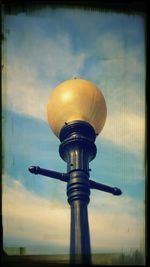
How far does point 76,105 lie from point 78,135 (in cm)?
69

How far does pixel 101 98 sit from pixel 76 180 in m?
1.62

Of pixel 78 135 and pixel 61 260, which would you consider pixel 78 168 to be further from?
pixel 61 260

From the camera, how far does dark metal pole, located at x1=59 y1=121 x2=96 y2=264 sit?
11820mm

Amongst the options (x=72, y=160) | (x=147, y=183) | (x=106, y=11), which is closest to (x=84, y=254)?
(x=147, y=183)

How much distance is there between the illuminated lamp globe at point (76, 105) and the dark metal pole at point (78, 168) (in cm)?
16

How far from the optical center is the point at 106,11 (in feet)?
36.3

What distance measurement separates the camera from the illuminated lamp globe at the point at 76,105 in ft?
39.6

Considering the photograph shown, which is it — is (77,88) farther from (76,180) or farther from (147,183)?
(147,183)

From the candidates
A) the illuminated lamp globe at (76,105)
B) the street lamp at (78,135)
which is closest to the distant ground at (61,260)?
the street lamp at (78,135)

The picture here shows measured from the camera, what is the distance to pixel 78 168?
42.4ft

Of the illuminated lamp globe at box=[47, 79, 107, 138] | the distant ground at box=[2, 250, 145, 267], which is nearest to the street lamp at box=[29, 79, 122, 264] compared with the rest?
the illuminated lamp globe at box=[47, 79, 107, 138]

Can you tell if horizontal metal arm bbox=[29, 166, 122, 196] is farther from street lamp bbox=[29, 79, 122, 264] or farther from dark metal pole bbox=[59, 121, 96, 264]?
dark metal pole bbox=[59, 121, 96, 264]

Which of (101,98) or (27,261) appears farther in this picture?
(101,98)

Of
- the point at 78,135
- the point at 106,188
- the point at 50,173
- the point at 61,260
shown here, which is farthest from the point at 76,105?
the point at 61,260
